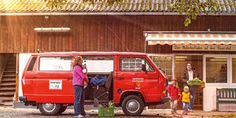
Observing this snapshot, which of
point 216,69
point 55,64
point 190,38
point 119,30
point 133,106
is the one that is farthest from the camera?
point 119,30

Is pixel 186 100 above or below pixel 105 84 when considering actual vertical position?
below

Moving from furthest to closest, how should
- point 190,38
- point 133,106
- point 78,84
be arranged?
point 190,38 < point 133,106 < point 78,84

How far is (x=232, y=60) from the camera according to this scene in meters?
25.5

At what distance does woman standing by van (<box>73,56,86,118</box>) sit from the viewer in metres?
18.6

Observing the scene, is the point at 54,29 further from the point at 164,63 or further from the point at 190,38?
the point at 190,38

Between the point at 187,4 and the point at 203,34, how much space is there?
6629 mm

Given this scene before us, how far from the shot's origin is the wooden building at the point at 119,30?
2547 centimetres

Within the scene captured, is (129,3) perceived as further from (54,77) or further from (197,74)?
(54,77)

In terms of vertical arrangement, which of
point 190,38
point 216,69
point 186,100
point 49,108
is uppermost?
point 190,38

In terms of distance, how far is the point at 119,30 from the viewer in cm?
2606

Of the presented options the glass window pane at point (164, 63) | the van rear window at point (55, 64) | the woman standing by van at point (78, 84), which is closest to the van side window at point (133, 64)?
the van rear window at point (55, 64)

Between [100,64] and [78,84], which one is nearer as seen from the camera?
[78,84]

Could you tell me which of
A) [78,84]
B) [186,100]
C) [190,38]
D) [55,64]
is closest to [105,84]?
[78,84]

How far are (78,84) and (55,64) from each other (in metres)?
2.34
